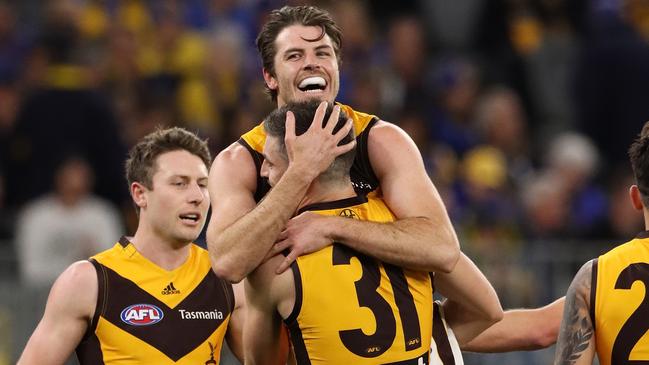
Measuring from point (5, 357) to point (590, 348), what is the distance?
5909 mm

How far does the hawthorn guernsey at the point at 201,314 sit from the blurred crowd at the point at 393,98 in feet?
15.0

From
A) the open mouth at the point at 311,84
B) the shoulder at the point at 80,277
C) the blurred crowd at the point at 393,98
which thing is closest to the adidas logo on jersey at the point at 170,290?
the shoulder at the point at 80,277

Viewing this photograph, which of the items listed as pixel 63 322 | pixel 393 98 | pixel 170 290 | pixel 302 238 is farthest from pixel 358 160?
pixel 393 98

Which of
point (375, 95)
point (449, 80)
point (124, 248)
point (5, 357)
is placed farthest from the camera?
point (449, 80)

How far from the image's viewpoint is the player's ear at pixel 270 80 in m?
6.40

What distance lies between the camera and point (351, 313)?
5473mm

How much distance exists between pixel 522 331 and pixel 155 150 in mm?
1910

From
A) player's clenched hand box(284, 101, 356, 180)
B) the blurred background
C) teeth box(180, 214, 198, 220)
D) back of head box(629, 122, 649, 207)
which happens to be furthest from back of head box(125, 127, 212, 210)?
the blurred background

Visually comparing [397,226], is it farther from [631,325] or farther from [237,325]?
[237,325]

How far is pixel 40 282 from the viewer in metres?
10.5

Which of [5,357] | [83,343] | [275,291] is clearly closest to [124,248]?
[83,343]

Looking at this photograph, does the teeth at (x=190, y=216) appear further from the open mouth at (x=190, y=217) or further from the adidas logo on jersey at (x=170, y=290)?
the adidas logo on jersey at (x=170, y=290)

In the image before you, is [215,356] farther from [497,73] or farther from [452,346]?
[497,73]

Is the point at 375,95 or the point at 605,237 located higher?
the point at 375,95
